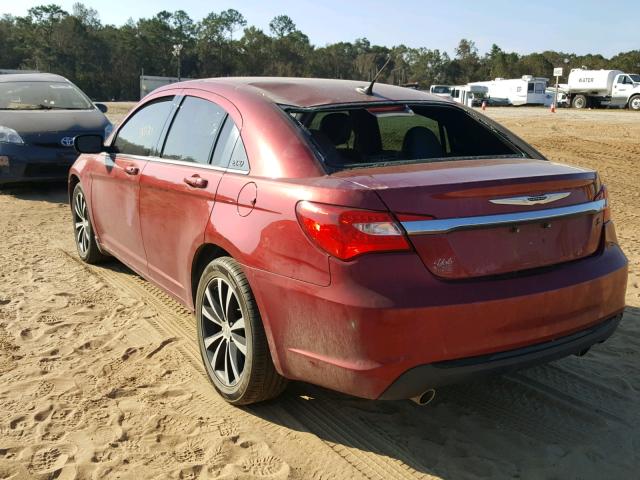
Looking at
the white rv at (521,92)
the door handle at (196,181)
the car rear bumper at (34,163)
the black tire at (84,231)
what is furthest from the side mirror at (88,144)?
the white rv at (521,92)

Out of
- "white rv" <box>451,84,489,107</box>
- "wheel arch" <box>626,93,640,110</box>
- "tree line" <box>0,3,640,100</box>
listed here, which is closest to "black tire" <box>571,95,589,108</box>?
"wheel arch" <box>626,93,640,110</box>

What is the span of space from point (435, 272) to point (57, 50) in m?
101

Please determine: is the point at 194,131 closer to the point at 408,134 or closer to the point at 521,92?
the point at 408,134

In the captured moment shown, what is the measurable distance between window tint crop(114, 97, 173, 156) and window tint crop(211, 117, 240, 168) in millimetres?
874

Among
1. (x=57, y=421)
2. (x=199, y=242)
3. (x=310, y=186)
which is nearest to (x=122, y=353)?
(x=57, y=421)

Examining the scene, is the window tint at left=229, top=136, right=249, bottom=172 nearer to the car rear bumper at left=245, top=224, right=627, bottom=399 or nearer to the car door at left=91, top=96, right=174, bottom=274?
the car rear bumper at left=245, top=224, right=627, bottom=399

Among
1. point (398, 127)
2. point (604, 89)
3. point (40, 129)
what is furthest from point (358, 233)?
point (604, 89)

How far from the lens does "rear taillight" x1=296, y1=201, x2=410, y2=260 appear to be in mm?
2465

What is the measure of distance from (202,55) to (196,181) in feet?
363

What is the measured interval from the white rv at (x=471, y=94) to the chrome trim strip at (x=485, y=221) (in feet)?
155

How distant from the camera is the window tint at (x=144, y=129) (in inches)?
166

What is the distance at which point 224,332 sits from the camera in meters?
3.27

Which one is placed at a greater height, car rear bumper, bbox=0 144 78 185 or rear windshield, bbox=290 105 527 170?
rear windshield, bbox=290 105 527 170

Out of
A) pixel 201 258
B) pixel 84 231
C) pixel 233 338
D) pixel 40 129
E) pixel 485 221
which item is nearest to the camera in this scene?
pixel 485 221
